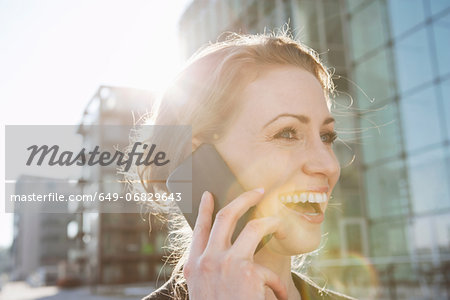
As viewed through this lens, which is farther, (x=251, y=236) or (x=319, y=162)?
(x=319, y=162)

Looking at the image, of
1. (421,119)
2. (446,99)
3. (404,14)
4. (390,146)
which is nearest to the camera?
(446,99)

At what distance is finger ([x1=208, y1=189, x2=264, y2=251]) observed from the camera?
115 cm

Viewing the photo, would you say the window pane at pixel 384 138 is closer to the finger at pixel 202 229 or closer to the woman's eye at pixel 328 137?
the woman's eye at pixel 328 137

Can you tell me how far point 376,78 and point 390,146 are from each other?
2537 millimetres

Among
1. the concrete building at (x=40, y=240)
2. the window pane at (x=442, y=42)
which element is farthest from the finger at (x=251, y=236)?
the concrete building at (x=40, y=240)

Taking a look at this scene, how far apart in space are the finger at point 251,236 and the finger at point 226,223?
33mm

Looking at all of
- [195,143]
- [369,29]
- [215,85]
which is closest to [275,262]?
[195,143]

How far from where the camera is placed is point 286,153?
1.48 m

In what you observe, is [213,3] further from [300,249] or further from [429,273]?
[300,249]

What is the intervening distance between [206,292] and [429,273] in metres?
11.6

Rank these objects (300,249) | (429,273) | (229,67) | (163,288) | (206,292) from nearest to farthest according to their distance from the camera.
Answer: (206,292) → (300,249) → (229,67) → (163,288) → (429,273)

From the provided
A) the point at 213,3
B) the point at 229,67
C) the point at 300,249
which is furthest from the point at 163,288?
the point at 213,3

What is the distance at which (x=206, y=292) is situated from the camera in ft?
3.70

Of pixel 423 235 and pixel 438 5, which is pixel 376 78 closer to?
pixel 438 5
